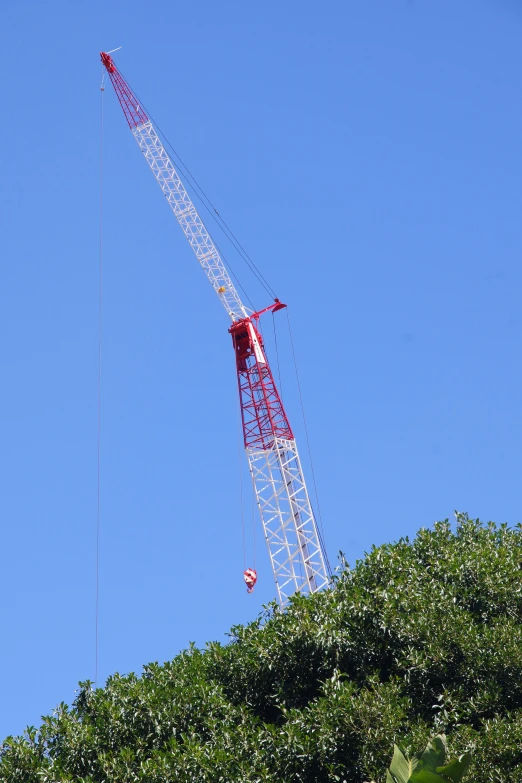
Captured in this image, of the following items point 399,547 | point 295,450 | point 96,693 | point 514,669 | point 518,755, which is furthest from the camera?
point 295,450

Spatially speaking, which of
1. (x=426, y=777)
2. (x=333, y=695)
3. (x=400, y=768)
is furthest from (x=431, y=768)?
(x=333, y=695)

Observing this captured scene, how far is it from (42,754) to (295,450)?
151ft

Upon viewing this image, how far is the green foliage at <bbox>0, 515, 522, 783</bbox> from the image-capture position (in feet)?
83.8

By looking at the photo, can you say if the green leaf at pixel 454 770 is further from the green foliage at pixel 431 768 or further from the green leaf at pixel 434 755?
the green leaf at pixel 434 755

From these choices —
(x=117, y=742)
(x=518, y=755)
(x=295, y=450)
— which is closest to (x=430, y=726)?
(x=518, y=755)

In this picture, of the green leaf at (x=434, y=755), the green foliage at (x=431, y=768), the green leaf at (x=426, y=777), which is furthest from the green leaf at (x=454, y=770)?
the green leaf at (x=434, y=755)

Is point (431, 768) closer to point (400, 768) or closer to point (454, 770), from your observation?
point (454, 770)

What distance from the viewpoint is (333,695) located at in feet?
86.3

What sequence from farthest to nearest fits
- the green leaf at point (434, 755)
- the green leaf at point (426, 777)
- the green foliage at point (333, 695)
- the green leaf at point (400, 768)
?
the green foliage at point (333, 695)
the green leaf at point (400, 768)
the green leaf at point (434, 755)
the green leaf at point (426, 777)

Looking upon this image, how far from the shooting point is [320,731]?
84.0 ft

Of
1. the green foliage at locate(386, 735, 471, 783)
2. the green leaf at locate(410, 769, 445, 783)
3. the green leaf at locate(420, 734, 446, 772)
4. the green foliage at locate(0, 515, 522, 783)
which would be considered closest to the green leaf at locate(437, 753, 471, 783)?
the green foliage at locate(386, 735, 471, 783)

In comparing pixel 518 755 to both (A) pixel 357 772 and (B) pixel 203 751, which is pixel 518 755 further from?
(B) pixel 203 751

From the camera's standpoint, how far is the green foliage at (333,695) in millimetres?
25547

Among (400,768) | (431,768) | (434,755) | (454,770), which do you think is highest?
(400,768)
